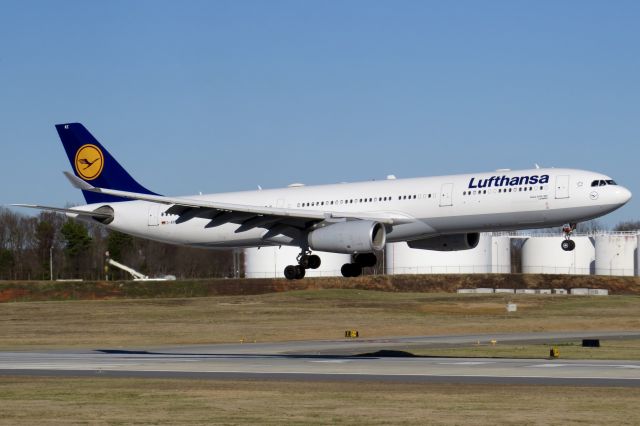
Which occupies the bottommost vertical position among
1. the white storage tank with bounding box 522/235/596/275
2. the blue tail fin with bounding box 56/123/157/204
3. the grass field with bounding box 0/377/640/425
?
the grass field with bounding box 0/377/640/425

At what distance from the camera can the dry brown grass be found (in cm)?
8788

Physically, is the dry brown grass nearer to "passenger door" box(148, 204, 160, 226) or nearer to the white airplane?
"passenger door" box(148, 204, 160, 226)

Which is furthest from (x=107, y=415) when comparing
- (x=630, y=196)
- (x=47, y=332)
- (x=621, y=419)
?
(x=47, y=332)

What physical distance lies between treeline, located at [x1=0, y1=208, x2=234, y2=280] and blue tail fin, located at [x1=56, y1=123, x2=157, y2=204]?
9426 centimetres

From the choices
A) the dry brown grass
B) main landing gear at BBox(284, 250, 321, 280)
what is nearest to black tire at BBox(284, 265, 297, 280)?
main landing gear at BBox(284, 250, 321, 280)

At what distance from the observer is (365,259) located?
61.1 metres

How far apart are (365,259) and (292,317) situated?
45019 millimetres

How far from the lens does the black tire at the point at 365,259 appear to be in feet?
199

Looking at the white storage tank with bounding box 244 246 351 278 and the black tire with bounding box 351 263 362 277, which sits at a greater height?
the white storage tank with bounding box 244 246 351 278

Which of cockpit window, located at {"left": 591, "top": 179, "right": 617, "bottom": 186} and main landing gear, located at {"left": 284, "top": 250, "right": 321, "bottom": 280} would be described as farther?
main landing gear, located at {"left": 284, "top": 250, "right": 321, "bottom": 280}

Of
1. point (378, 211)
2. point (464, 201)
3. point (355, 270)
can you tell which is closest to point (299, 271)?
point (355, 270)

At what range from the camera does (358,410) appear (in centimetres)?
3431

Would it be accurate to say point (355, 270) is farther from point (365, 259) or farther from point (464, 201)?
point (464, 201)

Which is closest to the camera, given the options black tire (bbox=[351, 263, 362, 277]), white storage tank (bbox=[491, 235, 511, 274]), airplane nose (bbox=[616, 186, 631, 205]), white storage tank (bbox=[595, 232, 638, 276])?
airplane nose (bbox=[616, 186, 631, 205])
